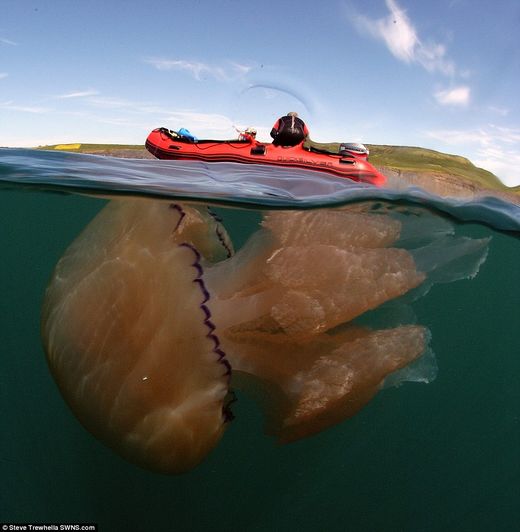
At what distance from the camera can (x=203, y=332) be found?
8.83 ft

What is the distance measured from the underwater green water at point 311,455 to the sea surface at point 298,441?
2 cm

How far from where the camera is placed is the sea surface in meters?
3.92

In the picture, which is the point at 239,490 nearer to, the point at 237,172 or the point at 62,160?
the point at 237,172

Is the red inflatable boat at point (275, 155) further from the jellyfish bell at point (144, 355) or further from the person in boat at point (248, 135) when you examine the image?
the jellyfish bell at point (144, 355)

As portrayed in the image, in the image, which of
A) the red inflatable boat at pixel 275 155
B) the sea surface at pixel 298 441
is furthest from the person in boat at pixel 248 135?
the sea surface at pixel 298 441

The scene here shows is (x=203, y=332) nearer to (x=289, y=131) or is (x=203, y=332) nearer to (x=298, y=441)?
(x=298, y=441)

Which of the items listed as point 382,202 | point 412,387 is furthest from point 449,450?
point 382,202

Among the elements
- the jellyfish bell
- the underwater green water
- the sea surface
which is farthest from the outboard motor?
the jellyfish bell

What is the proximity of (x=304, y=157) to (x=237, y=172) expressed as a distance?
145 cm

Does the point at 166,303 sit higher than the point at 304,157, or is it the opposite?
the point at 304,157

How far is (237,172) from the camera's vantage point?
6.66 m

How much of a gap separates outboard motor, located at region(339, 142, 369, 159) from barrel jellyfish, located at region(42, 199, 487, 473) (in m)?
4.59

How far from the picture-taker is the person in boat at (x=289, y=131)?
26.3ft

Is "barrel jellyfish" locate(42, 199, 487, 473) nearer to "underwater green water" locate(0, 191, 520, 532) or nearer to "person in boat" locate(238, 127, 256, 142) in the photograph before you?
"underwater green water" locate(0, 191, 520, 532)
